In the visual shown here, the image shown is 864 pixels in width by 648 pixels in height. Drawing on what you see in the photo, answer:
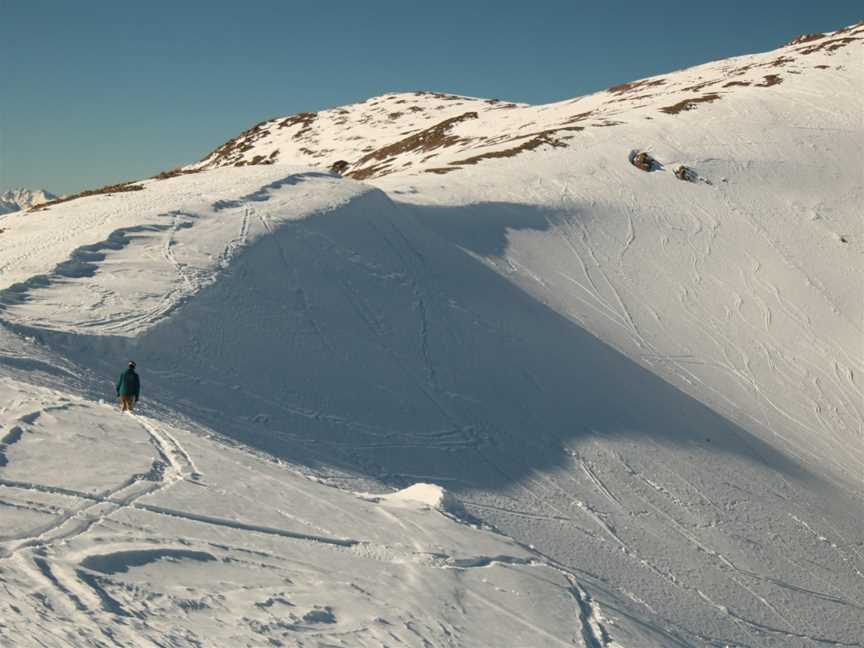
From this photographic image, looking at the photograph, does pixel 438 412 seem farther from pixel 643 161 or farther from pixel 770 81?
pixel 770 81

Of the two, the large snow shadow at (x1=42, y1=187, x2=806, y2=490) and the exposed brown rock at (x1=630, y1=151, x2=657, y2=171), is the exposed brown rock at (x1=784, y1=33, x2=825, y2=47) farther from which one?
the large snow shadow at (x1=42, y1=187, x2=806, y2=490)

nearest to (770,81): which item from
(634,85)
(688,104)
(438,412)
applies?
(688,104)

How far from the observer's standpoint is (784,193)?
37.5 meters

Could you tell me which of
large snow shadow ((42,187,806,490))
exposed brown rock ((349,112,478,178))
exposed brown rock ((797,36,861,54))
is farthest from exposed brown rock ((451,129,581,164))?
exposed brown rock ((797,36,861,54))

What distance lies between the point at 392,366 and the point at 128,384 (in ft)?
23.3

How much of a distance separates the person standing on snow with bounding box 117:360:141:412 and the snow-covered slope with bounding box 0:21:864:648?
0.60m

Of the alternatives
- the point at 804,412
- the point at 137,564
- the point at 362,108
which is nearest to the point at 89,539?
the point at 137,564

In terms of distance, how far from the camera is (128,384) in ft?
39.9

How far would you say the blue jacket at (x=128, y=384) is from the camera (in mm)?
12094

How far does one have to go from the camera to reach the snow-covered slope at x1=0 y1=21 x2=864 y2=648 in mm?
8141

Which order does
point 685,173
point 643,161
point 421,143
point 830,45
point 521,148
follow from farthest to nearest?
1. point 421,143
2. point 830,45
3. point 521,148
4. point 643,161
5. point 685,173

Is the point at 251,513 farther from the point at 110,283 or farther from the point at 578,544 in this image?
the point at 110,283

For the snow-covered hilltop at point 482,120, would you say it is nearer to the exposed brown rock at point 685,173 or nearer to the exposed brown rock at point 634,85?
the exposed brown rock at point 634,85

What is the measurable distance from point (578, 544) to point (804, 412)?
A: 47.0 ft
